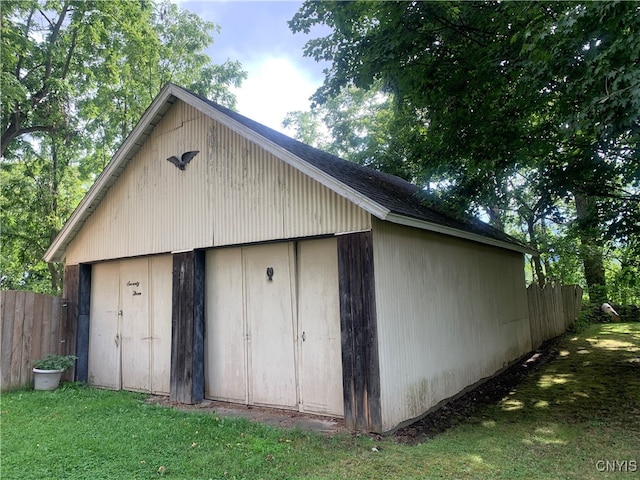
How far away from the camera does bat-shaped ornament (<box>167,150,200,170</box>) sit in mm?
7594

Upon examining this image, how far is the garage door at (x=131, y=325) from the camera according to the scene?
800 centimetres

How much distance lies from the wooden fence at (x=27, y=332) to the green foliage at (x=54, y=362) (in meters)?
0.26

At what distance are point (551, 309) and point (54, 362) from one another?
1413cm

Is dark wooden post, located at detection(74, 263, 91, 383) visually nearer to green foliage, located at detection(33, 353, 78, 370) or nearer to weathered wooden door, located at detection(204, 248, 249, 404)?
green foliage, located at detection(33, 353, 78, 370)

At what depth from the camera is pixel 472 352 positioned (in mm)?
7891

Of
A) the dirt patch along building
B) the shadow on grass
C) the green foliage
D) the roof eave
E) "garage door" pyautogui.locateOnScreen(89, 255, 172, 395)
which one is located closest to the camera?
the roof eave

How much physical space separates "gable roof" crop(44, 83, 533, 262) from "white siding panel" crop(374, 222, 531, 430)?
309 millimetres

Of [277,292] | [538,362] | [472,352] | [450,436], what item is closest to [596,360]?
[538,362]

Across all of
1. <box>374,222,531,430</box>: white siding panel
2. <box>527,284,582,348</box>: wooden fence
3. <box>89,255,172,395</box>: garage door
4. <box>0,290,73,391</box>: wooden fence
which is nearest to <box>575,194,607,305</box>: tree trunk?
<box>527,284,582,348</box>: wooden fence

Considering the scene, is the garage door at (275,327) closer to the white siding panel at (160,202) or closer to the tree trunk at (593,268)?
the white siding panel at (160,202)

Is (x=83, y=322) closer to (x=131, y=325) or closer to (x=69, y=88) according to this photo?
(x=131, y=325)

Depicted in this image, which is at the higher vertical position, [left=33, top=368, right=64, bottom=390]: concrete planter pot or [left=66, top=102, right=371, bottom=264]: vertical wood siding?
[left=66, top=102, right=371, bottom=264]: vertical wood siding

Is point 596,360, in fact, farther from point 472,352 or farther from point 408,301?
point 408,301

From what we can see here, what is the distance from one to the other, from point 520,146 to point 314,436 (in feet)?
20.6
